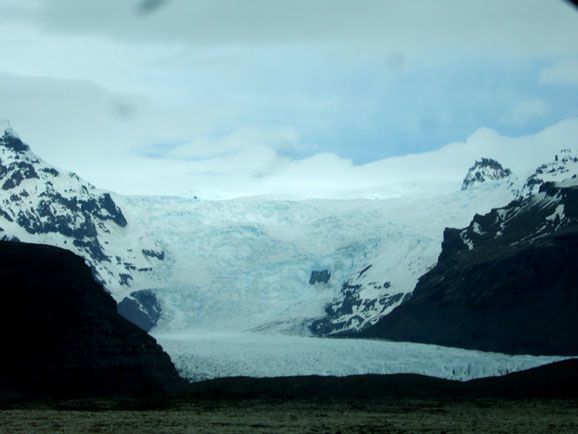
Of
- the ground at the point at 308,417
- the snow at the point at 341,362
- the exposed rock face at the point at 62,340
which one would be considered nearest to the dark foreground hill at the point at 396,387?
the ground at the point at 308,417

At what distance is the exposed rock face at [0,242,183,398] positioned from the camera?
4503 inches

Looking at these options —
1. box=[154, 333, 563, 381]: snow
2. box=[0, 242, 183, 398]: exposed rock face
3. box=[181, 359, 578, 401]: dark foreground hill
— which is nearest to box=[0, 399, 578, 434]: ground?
box=[181, 359, 578, 401]: dark foreground hill

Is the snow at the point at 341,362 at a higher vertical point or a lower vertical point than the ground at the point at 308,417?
higher

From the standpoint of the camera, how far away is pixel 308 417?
7681cm

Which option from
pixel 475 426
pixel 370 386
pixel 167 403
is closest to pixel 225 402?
pixel 167 403

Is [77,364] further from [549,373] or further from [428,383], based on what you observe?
[549,373]

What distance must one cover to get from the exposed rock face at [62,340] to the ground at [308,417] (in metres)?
20.9

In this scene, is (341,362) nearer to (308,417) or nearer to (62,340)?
(62,340)

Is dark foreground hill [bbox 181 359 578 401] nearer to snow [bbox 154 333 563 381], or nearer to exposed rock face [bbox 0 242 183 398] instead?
exposed rock face [bbox 0 242 183 398]

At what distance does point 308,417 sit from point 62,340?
47.0 metres

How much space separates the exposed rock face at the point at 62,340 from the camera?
375 feet

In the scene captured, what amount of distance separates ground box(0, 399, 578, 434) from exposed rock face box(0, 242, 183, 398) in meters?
20.9

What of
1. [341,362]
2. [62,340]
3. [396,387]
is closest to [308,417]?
[396,387]

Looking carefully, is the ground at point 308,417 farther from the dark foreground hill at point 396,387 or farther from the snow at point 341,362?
the snow at point 341,362
